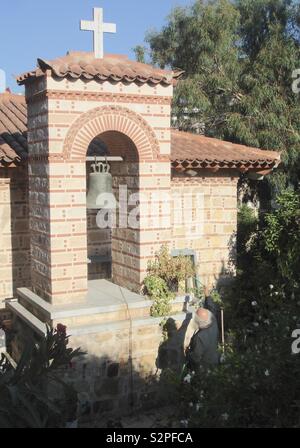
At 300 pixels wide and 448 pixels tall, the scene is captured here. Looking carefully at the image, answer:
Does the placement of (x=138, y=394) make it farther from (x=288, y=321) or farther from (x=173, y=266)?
(x=288, y=321)

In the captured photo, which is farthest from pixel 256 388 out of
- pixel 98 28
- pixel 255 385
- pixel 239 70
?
pixel 239 70

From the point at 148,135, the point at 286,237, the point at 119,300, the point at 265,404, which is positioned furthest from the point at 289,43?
the point at 265,404

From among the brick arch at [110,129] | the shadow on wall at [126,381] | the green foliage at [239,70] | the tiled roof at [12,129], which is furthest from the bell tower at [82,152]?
the green foliage at [239,70]

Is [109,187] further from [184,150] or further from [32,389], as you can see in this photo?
[32,389]

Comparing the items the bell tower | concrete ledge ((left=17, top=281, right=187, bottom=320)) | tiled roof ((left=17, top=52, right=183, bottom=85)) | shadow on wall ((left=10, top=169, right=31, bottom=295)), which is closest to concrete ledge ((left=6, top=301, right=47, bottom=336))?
concrete ledge ((left=17, top=281, right=187, bottom=320))

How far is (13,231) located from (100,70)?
303 centimetres

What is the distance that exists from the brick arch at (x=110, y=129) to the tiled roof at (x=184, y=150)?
1.29 metres

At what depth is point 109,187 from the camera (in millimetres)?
7258

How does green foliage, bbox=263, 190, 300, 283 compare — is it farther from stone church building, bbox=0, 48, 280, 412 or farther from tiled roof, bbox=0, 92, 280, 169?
stone church building, bbox=0, 48, 280, 412

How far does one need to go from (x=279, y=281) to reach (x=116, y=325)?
3.14 metres

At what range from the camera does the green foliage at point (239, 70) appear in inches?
561

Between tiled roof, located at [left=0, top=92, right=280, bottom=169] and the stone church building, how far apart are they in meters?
0.06

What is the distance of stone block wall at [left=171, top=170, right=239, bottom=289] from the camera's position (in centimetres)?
939

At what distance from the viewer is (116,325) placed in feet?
23.0
